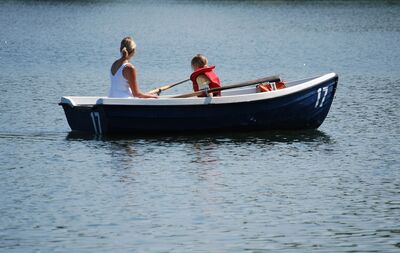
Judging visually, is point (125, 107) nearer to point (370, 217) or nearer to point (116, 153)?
point (116, 153)

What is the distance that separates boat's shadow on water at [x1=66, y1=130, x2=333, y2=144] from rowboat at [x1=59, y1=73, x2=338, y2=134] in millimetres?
91

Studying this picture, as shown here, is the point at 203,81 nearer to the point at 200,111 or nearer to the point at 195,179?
the point at 200,111

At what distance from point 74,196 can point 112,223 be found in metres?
1.60

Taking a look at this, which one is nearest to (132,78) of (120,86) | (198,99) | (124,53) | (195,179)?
(120,86)

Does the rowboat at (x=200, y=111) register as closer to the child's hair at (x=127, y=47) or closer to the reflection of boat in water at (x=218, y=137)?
the reflection of boat in water at (x=218, y=137)

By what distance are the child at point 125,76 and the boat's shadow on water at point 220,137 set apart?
66 centimetres

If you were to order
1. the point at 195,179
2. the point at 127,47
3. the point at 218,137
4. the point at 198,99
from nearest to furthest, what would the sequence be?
1. the point at 195,179
2. the point at 198,99
3. the point at 127,47
4. the point at 218,137

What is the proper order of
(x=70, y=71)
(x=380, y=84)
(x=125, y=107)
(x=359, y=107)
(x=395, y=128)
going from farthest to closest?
(x=70, y=71)
(x=380, y=84)
(x=359, y=107)
(x=395, y=128)
(x=125, y=107)

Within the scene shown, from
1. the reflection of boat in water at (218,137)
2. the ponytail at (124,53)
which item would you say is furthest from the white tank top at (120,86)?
the reflection of boat in water at (218,137)

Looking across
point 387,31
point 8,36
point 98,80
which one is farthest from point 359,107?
point 387,31

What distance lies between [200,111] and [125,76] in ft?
4.26

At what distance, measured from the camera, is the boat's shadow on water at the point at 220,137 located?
19.5 metres

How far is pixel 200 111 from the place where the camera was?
64.7 feet

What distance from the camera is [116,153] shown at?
1825cm
